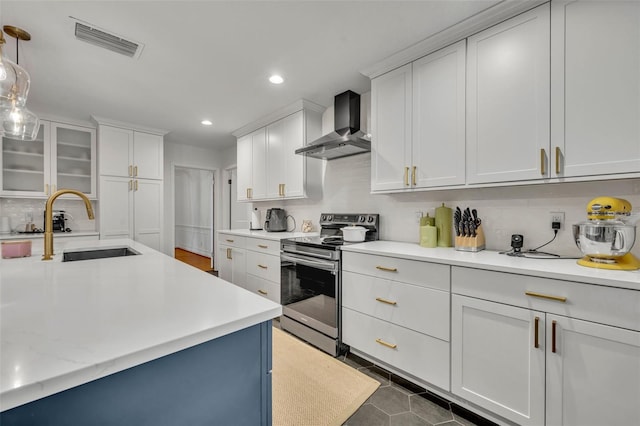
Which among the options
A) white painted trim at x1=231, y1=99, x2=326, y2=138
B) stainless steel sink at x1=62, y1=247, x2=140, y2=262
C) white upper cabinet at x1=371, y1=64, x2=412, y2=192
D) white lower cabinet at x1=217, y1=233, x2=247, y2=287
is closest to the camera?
stainless steel sink at x1=62, y1=247, x2=140, y2=262

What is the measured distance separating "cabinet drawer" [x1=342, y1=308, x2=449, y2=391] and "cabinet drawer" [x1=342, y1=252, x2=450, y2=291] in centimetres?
33

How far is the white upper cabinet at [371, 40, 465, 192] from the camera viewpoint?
6.35 feet

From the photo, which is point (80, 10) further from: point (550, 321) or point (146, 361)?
point (550, 321)

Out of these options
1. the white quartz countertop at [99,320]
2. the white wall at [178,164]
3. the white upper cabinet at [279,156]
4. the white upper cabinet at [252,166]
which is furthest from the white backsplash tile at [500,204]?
the white wall at [178,164]

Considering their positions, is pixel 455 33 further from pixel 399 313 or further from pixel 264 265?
pixel 264 265

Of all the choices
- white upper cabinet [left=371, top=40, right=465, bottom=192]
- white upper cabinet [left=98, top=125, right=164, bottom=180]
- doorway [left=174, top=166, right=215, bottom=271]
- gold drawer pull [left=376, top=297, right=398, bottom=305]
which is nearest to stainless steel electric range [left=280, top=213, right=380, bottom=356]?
gold drawer pull [left=376, top=297, right=398, bottom=305]

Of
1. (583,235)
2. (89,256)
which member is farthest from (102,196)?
(583,235)

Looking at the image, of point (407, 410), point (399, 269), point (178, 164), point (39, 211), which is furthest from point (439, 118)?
point (39, 211)

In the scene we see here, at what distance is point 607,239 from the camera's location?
4.32 ft

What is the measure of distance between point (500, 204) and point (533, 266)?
0.71m

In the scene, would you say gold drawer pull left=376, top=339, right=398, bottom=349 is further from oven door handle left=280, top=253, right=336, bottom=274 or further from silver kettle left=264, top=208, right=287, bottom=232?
silver kettle left=264, top=208, right=287, bottom=232

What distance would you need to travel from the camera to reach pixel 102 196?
3734 mm

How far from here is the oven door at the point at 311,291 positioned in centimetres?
228

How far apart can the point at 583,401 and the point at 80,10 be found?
343cm
